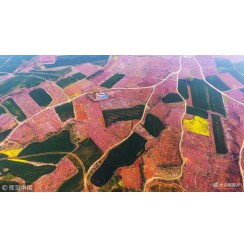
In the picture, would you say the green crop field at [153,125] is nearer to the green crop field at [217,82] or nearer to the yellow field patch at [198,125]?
the yellow field patch at [198,125]

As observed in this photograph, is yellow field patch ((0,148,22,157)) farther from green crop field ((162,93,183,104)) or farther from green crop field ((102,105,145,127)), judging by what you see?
green crop field ((162,93,183,104))

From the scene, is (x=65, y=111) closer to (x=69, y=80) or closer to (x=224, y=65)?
(x=69, y=80)

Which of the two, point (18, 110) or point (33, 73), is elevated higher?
point (33, 73)

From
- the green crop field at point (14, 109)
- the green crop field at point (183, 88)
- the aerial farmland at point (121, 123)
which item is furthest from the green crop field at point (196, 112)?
the green crop field at point (14, 109)

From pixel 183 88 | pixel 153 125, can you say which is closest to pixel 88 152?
pixel 153 125

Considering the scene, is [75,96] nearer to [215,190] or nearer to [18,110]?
[18,110]

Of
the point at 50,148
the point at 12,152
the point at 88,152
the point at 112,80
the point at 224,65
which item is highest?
the point at 224,65

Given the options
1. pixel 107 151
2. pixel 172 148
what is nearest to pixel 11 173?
pixel 107 151

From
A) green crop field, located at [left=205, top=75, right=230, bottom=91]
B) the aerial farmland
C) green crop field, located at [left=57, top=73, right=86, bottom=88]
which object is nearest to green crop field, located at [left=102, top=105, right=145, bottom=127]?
the aerial farmland
